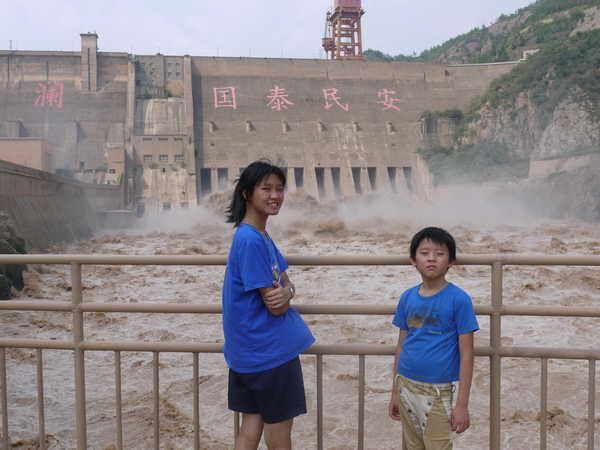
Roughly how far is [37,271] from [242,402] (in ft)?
36.4

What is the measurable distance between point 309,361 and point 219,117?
27.5m

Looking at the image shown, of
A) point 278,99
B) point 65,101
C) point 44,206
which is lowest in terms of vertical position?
point 44,206

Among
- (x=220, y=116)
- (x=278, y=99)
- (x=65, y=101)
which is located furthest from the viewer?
(x=278, y=99)

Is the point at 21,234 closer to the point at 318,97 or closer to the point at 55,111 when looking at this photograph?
the point at 55,111

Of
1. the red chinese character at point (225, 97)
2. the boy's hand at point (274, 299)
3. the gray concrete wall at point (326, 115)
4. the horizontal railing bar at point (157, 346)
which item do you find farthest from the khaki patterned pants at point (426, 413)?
the red chinese character at point (225, 97)

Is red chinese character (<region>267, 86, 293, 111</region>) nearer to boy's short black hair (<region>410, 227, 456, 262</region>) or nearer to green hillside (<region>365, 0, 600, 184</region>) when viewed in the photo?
green hillside (<region>365, 0, 600, 184</region>)

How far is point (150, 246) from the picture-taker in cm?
1850

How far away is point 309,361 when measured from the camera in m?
6.49

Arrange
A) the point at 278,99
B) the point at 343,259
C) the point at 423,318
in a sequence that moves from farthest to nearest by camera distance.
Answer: the point at 278,99
the point at 343,259
the point at 423,318

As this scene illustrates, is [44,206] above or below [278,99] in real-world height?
A: below

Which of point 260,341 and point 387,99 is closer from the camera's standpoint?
point 260,341

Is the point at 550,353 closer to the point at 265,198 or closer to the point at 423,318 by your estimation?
the point at 423,318

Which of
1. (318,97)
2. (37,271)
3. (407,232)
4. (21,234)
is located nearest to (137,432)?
(37,271)

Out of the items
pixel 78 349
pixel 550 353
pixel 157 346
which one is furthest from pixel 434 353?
pixel 78 349
